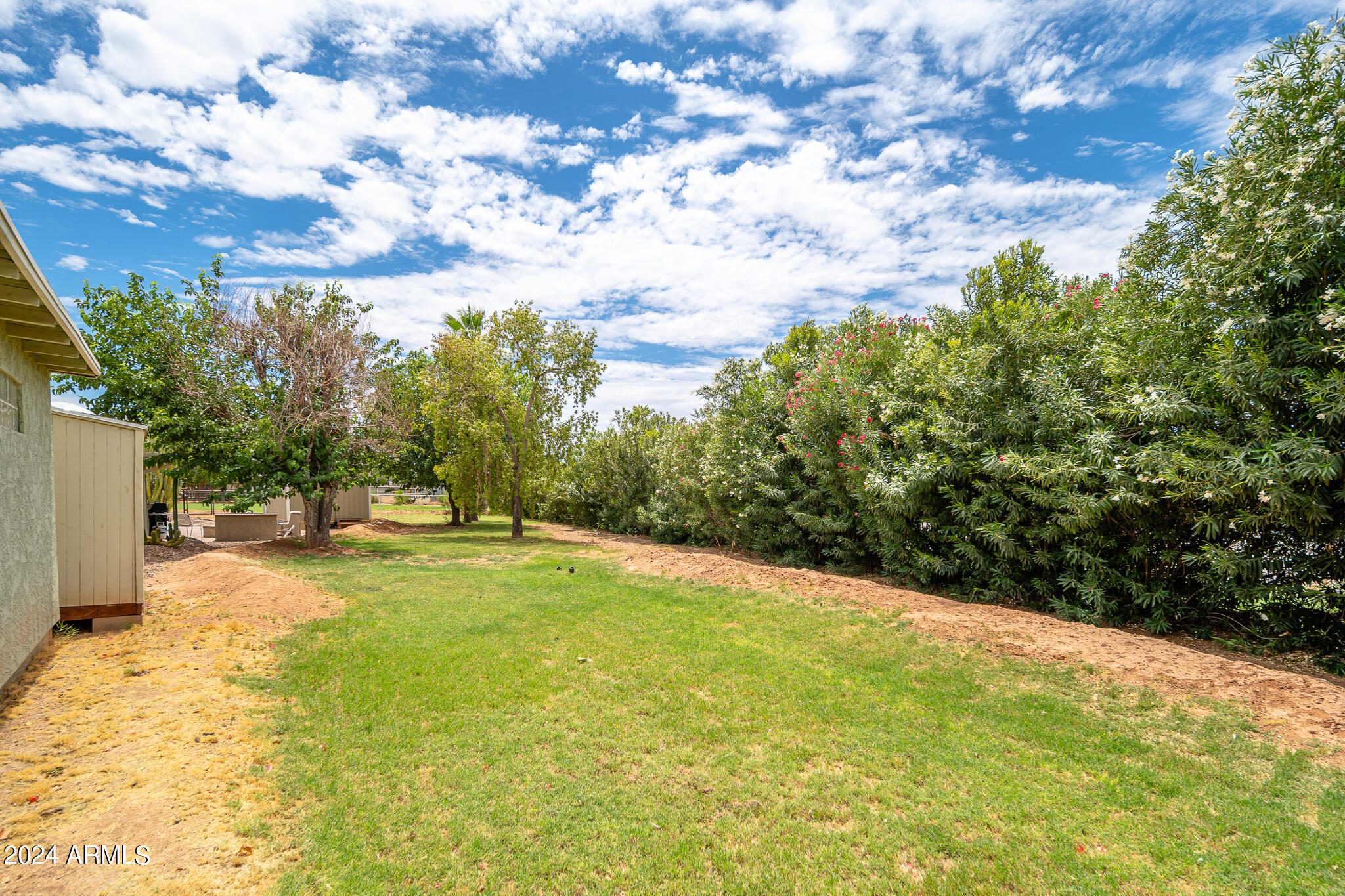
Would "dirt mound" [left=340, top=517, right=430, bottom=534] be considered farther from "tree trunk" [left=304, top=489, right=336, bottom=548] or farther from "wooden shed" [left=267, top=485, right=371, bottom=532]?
"tree trunk" [left=304, top=489, right=336, bottom=548]

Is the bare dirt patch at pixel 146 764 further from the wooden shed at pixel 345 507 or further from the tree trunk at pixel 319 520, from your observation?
the wooden shed at pixel 345 507

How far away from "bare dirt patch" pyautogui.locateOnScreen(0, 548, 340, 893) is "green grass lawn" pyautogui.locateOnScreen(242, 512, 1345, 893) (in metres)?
0.24

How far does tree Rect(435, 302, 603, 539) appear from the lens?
56.7ft

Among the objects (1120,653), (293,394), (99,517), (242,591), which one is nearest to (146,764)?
(99,517)

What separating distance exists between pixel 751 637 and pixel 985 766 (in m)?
3.15

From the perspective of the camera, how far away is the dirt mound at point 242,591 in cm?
712

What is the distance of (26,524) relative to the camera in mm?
4598

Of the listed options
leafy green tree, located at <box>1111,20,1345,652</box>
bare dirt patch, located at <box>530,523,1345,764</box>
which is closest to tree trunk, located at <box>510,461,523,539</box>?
bare dirt patch, located at <box>530,523,1345,764</box>

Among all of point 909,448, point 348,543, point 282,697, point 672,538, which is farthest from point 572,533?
point 282,697

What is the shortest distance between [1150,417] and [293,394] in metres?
16.3

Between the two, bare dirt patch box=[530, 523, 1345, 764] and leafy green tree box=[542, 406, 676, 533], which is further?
leafy green tree box=[542, 406, 676, 533]

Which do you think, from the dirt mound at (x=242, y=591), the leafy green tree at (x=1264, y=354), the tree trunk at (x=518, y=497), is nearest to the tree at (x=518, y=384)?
the tree trunk at (x=518, y=497)

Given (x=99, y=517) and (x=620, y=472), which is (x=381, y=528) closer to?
(x=620, y=472)

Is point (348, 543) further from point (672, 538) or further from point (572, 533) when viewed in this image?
point (672, 538)
